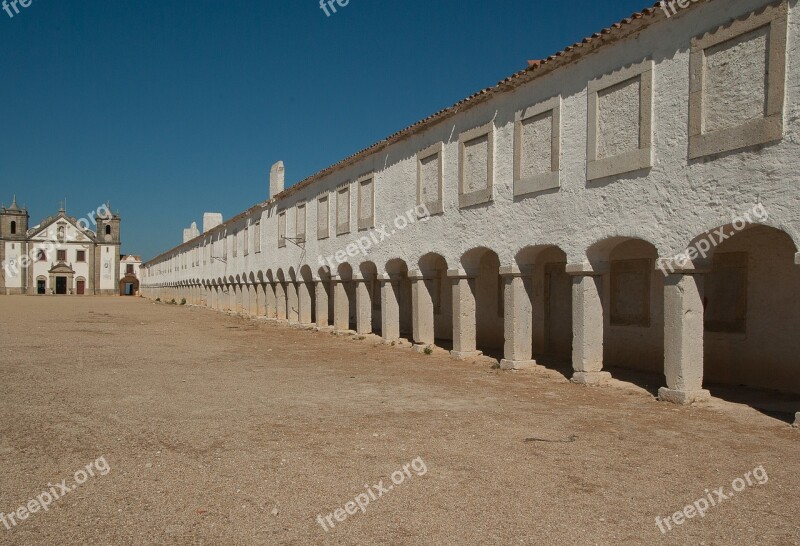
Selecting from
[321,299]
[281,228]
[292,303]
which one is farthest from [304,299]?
[281,228]

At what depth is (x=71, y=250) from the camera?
74.0 metres

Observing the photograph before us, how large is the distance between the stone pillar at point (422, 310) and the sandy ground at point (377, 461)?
198 inches

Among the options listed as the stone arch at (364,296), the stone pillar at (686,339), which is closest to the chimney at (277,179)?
the stone arch at (364,296)

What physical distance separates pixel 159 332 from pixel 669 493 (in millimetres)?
18570

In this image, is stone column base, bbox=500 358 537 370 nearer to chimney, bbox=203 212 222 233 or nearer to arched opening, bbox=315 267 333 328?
arched opening, bbox=315 267 333 328

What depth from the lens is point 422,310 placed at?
51.6 ft

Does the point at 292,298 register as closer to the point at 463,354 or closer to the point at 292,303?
the point at 292,303

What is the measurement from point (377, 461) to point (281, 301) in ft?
71.6

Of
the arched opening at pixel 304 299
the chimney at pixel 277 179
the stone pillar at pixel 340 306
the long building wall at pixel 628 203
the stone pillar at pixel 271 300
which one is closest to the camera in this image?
the long building wall at pixel 628 203

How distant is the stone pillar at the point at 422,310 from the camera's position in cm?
1569

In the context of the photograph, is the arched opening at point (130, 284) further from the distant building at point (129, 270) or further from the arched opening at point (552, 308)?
the arched opening at point (552, 308)

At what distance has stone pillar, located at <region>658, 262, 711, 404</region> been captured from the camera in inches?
344

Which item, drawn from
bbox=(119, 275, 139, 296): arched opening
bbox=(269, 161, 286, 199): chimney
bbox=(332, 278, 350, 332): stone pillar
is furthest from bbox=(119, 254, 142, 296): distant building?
bbox=(332, 278, 350, 332): stone pillar

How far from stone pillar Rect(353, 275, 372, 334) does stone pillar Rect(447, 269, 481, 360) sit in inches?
220
